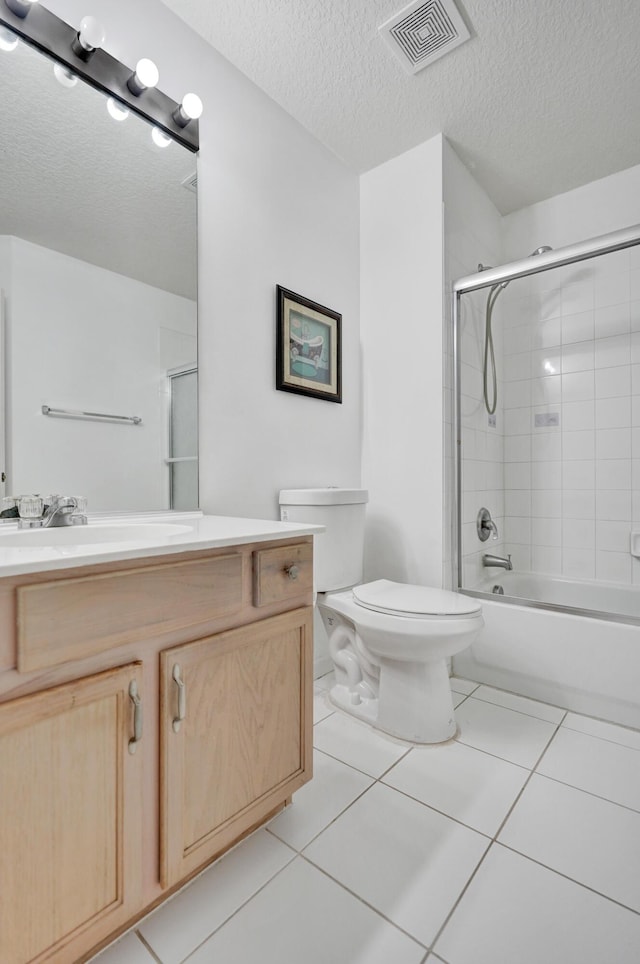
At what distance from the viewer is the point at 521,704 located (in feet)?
5.91

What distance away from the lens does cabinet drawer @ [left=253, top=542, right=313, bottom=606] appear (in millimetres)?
1031

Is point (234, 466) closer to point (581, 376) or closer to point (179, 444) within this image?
point (179, 444)

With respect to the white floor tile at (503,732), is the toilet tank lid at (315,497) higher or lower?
higher

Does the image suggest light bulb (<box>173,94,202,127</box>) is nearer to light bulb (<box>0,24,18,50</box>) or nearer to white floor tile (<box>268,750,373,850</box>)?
light bulb (<box>0,24,18,50</box>)

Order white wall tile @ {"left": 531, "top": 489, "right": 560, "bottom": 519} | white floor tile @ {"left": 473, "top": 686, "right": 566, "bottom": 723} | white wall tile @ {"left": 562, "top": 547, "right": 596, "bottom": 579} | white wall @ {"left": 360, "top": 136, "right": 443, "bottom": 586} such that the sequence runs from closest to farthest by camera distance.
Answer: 1. white floor tile @ {"left": 473, "top": 686, "right": 566, "bottom": 723}
2. white wall @ {"left": 360, "top": 136, "right": 443, "bottom": 586}
3. white wall tile @ {"left": 562, "top": 547, "right": 596, "bottom": 579}
4. white wall tile @ {"left": 531, "top": 489, "right": 560, "bottom": 519}

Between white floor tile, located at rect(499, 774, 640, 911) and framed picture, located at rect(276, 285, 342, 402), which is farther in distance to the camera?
framed picture, located at rect(276, 285, 342, 402)

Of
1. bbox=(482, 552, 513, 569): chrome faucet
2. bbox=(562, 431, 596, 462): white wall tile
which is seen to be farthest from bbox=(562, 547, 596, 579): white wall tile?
bbox=(562, 431, 596, 462): white wall tile

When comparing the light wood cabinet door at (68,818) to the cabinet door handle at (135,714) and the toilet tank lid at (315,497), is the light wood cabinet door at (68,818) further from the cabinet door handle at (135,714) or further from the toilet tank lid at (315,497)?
the toilet tank lid at (315,497)

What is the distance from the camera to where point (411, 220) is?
210cm

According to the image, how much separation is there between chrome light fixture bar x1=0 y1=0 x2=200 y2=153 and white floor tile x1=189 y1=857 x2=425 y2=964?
79.9 inches

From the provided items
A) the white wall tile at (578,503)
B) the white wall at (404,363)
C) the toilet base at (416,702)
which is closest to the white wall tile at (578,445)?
the white wall tile at (578,503)

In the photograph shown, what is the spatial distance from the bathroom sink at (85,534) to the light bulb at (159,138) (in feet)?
3.84

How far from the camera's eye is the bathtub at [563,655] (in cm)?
164

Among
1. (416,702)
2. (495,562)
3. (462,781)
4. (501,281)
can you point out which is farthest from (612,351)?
(462,781)
